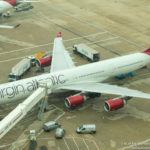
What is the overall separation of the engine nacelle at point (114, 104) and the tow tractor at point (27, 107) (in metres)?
9.62

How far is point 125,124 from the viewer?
174 ft

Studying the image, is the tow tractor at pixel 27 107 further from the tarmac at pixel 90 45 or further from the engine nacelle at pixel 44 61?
the engine nacelle at pixel 44 61

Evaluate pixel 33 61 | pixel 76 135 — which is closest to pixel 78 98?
pixel 76 135

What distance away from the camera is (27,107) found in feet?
159

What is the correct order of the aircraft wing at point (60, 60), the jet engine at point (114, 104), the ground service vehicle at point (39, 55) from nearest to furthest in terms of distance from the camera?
the jet engine at point (114, 104) → the aircraft wing at point (60, 60) → the ground service vehicle at point (39, 55)

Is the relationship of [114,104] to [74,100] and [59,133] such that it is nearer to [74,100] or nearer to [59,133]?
[74,100]

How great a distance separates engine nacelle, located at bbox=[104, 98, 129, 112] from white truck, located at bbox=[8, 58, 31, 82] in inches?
778

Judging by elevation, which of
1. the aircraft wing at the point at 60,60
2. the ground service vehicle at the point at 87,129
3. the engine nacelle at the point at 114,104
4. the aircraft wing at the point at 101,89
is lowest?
the ground service vehicle at the point at 87,129

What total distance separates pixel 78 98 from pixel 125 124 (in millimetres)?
8737

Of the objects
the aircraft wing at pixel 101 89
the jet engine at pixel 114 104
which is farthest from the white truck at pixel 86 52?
the jet engine at pixel 114 104

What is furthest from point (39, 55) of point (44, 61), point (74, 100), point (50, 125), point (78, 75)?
point (50, 125)

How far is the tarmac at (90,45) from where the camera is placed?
163 feet

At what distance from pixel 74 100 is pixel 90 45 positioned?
29332 millimetres

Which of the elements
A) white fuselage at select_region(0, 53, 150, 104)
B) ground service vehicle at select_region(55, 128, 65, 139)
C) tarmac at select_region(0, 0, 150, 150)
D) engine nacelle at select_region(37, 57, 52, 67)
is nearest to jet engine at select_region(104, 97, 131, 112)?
tarmac at select_region(0, 0, 150, 150)
